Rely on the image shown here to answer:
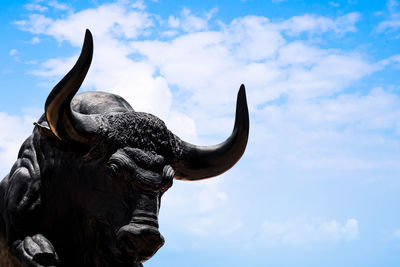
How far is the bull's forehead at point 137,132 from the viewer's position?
538cm

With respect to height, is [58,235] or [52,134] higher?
[52,134]

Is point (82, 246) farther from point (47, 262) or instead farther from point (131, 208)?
point (131, 208)

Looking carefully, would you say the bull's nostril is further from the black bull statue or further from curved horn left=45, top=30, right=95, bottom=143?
curved horn left=45, top=30, right=95, bottom=143

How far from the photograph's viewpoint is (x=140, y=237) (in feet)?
16.5

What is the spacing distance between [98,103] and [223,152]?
4.00 feet

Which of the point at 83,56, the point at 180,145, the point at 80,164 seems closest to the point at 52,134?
the point at 80,164

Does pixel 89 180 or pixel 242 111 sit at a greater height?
pixel 242 111

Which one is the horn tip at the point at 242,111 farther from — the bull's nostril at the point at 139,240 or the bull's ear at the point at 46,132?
the bull's ear at the point at 46,132

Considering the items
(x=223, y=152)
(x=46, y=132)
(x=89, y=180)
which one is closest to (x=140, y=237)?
(x=89, y=180)

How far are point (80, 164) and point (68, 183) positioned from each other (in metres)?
0.22

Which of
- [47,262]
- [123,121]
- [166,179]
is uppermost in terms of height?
[123,121]

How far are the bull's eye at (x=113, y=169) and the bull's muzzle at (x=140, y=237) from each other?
0.38 metres

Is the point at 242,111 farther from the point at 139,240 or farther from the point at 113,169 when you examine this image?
the point at 139,240

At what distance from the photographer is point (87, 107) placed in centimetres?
595
